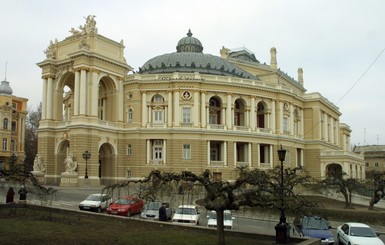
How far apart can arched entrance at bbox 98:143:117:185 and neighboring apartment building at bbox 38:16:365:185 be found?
138 millimetres

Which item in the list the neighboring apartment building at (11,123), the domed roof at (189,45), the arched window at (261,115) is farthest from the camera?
the neighboring apartment building at (11,123)

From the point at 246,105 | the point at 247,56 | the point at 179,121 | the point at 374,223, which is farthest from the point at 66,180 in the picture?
the point at 247,56

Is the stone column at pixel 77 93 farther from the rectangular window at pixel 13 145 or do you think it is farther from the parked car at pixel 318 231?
the rectangular window at pixel 13 145

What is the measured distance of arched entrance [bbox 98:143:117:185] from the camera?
60.6 m

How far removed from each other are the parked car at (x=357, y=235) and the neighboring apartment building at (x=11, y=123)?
76422mm

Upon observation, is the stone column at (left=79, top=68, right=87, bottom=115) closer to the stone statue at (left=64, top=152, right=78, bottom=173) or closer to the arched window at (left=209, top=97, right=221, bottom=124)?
the stone statue at (left=64, top=152, right=78, bottom=173)

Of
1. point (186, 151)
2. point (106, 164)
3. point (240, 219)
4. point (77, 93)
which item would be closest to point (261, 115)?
point (186, 151)

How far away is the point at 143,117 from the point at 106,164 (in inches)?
326

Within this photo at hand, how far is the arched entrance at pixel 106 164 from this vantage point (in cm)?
6059

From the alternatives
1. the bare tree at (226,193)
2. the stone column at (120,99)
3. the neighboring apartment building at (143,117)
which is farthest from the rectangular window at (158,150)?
the bare tree at (226,193)

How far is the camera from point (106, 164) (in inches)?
2414

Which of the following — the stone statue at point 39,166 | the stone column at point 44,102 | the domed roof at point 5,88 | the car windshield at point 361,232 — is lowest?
the car windshield at point 361,232

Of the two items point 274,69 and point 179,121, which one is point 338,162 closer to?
point 274,69

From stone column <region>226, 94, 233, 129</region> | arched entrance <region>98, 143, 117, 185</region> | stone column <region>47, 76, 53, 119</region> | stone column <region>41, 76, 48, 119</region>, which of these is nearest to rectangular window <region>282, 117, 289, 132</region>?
stone column <region>226, 94, 233, 129</region>
